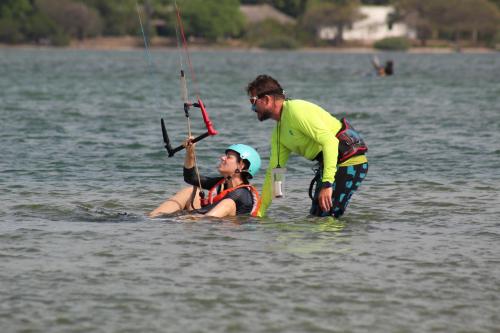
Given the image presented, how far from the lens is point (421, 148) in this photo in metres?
25.0

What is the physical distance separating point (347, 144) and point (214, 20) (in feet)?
544

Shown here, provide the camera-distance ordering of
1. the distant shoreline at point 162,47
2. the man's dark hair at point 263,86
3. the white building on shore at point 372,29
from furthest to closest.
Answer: the white building on shore at point 372,29, the distant shoreline at point 162,47, the man's dark hair at point 263,86

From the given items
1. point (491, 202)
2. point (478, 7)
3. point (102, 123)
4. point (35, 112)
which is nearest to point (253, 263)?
point (491, 202)

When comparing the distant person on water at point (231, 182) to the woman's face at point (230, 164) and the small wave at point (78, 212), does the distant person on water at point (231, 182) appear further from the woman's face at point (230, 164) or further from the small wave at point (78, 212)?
the small wave at point (78, 212)

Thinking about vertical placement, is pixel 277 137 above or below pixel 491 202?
above

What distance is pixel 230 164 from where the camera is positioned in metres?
13.9

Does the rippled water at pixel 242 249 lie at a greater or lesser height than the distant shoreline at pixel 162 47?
greater

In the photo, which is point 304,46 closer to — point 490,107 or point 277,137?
point 490,107

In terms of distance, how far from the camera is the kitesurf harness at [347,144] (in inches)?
512

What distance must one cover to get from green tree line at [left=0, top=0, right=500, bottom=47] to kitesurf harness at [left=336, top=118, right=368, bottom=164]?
155852 mm

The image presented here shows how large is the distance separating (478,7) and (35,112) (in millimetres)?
149816

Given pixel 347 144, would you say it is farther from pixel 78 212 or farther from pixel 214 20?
pixel 214 20

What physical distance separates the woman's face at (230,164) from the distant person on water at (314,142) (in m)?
0.65

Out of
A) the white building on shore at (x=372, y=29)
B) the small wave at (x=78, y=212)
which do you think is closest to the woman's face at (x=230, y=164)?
the small wave at (x=78, y=212)
